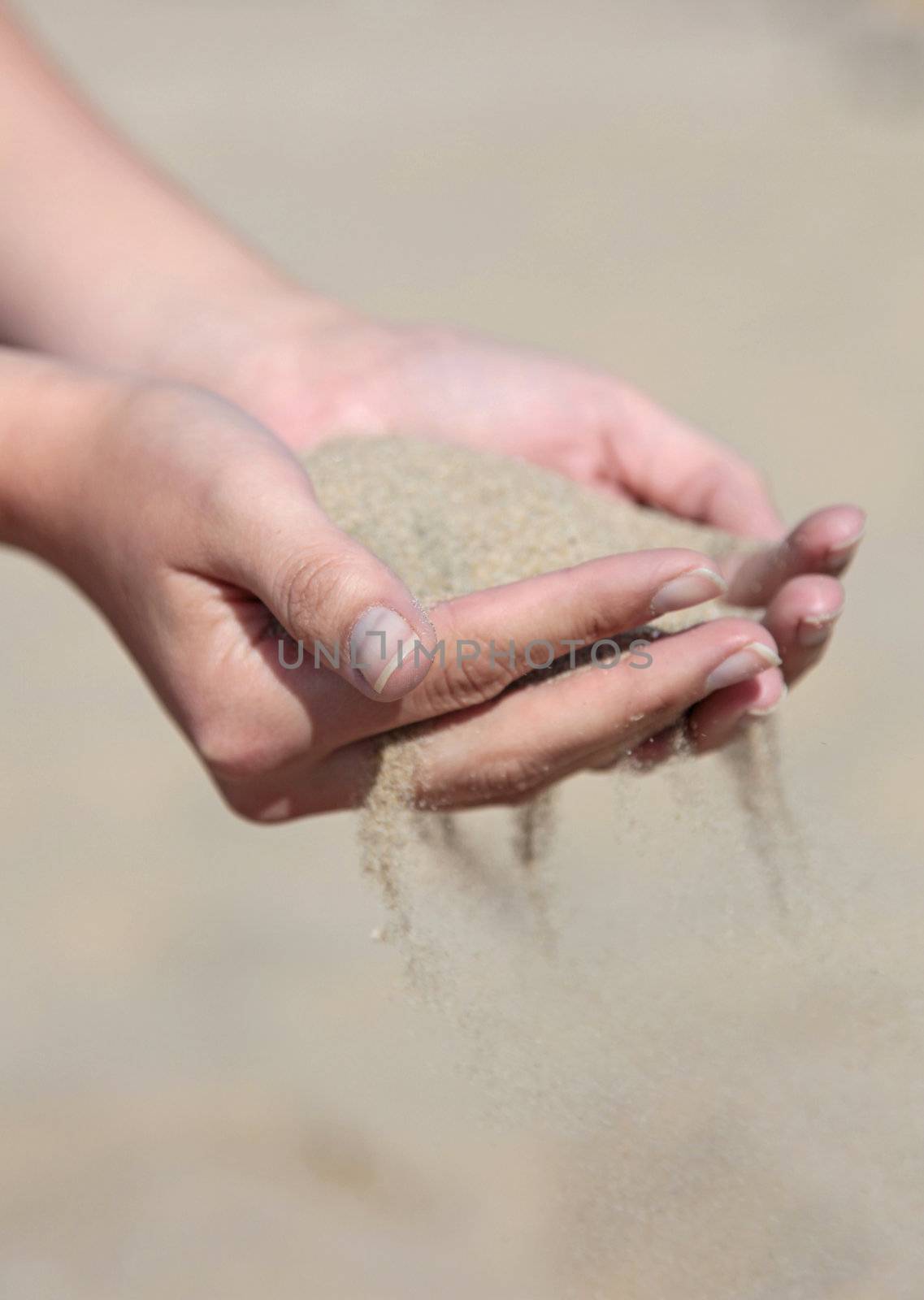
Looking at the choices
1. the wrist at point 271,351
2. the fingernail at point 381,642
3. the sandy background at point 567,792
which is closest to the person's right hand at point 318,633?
the fingernail at point 381,642

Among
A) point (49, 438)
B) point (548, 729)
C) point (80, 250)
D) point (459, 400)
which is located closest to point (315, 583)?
point (548, 729)

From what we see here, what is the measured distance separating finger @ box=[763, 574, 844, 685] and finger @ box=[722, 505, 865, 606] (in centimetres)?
2

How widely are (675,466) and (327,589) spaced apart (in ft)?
2.35

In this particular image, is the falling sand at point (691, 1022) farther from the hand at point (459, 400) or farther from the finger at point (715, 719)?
the hand at point (459, 400)

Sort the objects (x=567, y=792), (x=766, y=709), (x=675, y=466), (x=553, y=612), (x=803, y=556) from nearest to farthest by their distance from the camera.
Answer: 1. (x=553, y=612)
2. (x=766, y=709)
3. (x=803, y=556)
4. (x=675, y=466)
5. (x=567, y=792)

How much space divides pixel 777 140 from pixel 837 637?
207 centimetres

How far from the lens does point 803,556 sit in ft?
3.84

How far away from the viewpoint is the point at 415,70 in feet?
15.2

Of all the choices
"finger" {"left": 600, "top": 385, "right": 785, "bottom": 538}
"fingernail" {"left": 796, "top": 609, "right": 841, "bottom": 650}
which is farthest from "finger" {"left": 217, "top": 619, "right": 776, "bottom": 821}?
"finger" {"left": 600, "top": 385, "right": 785, "bottom": 538}

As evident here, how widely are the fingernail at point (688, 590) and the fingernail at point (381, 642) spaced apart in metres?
0.19

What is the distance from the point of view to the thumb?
853 mm

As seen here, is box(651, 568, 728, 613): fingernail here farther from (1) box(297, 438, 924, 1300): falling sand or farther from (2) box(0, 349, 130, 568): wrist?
(2) box(0, 349, 130, 568): wrist

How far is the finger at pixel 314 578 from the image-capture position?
2.81 ft

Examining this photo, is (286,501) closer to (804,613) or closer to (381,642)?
(381,642)
